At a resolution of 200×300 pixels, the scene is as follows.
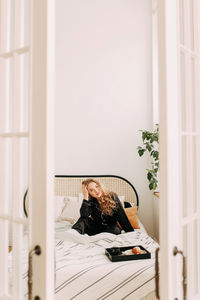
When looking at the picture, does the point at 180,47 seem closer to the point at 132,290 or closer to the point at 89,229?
the point at 132,290

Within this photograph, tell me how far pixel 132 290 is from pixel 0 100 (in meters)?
1.68

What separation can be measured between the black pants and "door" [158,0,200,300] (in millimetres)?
2046

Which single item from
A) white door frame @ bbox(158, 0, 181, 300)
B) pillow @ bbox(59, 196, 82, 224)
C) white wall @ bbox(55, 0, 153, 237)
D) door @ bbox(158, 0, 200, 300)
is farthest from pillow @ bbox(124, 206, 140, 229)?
white door frame @ bbox(158, 0, 181, 300)

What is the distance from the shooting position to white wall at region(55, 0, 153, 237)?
185 inches

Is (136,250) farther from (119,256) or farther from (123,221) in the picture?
(123,221)

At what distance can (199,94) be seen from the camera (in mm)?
1482

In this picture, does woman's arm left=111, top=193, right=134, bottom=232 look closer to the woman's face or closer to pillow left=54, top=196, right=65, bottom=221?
the woman's face

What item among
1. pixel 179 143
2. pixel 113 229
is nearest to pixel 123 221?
pixel 113 229

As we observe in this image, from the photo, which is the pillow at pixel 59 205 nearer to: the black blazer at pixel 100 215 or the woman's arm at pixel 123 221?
the black blazer at pixel 100 215

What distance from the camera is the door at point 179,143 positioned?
1.21 m

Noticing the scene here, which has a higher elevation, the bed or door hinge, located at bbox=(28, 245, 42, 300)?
door hinge, located at bbox=(28, 245, 42, 300)

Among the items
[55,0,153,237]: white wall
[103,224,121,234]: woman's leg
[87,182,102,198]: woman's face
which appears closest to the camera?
[103,224,121,234]: woman's leg

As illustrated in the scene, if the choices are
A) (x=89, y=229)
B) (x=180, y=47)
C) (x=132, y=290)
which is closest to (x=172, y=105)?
(x=180, y=47)

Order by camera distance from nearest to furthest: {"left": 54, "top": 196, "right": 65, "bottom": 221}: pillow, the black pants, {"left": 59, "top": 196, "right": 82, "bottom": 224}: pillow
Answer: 1. the black pants
2. {"left": 59, "top": 196, "right": 82, "bottom": 224}: pillow
3. {"left": 54, "top": 196, "right": 65, "bottom": 221}: pillow
